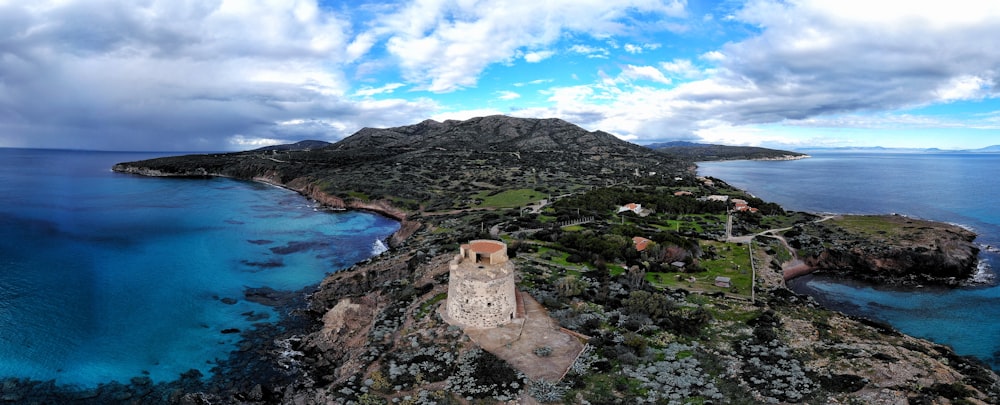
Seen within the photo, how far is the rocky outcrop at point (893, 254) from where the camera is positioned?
42.5 meters

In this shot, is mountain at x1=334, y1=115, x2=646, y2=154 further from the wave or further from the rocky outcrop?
the rocky outcrop

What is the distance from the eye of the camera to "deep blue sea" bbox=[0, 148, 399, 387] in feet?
84.1

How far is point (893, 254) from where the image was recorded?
4456 centimetres

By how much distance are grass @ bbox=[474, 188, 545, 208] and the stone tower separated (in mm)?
42233

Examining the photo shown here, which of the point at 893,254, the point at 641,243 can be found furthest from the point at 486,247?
the point at 893,254

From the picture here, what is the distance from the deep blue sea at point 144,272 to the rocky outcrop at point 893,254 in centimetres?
4542

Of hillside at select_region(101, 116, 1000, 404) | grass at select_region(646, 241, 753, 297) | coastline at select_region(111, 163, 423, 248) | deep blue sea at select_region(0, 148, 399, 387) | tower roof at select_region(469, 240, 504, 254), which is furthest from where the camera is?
coastline at select_region(111, 163, 423, 248)

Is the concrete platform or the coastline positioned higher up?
the coastline

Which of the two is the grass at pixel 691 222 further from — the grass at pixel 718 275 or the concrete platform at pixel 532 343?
the concrete platform at pixel 532 343

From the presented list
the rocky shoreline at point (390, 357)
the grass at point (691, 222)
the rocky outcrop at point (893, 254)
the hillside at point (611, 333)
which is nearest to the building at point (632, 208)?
the hillside at point (611, 333)

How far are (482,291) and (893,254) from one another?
44051 millimetres

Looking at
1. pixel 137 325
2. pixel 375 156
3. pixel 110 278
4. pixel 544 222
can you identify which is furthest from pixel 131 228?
pixel 375 156

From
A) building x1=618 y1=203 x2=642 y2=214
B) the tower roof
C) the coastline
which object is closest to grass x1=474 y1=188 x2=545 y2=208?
the coastline

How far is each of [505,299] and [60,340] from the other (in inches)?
1014
